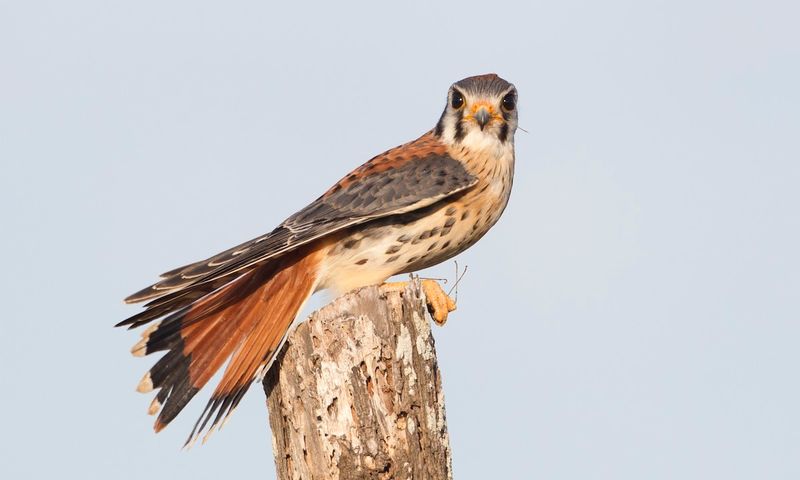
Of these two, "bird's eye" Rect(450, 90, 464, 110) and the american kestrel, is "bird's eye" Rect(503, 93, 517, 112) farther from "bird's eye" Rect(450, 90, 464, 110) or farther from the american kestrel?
"bird's eye" Rect(450, 90, 464, 110)

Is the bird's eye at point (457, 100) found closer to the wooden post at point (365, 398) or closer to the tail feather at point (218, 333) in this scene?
the tail feather at point (218, 333)

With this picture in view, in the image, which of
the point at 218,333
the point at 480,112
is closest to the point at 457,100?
the point at 480,112

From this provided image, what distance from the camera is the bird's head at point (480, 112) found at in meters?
4.85

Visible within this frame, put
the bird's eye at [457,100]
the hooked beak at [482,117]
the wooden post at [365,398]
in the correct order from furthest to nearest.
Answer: the bird's eye at [457,100] < the hooked beak at [482,117] < the wooden post at [365,398]

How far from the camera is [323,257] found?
4.40 meters

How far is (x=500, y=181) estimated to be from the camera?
465 centimetres


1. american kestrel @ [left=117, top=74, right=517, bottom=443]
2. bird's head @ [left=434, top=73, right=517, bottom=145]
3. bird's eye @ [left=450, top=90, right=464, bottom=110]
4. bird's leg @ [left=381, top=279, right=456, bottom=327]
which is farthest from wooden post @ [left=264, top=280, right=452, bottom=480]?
bird's eye @ [left=450, top=90, right=464, bottom=110]

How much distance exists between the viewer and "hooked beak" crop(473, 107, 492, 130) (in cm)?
484

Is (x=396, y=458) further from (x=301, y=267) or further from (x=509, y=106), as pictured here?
(x=509, y=106)

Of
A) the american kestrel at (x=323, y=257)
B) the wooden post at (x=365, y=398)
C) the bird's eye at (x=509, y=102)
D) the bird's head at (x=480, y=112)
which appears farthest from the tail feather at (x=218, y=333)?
the bird's eye at (x=509, y=102)

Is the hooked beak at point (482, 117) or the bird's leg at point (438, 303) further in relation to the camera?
the hooked beak at point (482, 117)

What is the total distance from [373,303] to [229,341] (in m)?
0.84

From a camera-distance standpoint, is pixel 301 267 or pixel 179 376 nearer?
pixel 179 376

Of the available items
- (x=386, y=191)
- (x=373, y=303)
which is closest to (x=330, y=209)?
(x=386, y=191)
